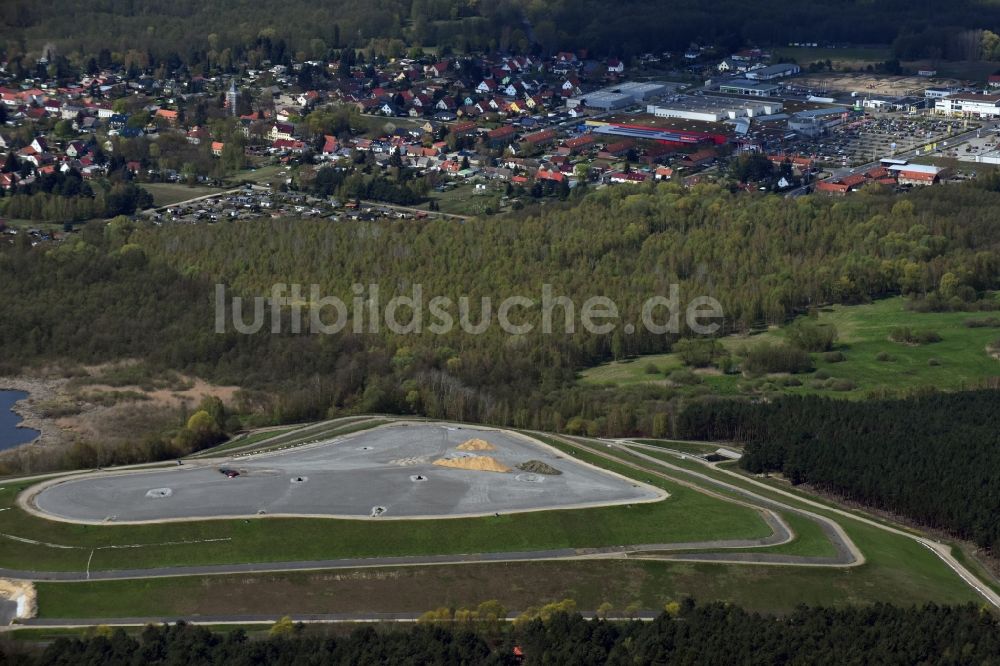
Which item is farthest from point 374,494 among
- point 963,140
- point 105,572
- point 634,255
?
point 963,140

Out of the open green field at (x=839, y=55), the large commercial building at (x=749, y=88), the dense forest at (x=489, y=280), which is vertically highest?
the open green field at (x=839, y=55)

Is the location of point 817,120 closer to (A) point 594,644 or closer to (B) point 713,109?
(B) point 713,109

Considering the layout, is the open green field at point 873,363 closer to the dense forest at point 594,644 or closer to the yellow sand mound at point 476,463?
the yellow sand mound at point 476,463

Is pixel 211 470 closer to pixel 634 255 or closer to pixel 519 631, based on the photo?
pixel 519 631

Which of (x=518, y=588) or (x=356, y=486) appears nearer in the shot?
(x=518, y=588)

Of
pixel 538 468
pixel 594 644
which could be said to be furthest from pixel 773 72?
pixel 594 644

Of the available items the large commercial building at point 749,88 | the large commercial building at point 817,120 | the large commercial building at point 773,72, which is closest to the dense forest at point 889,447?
the large commercial building at point 817,120
